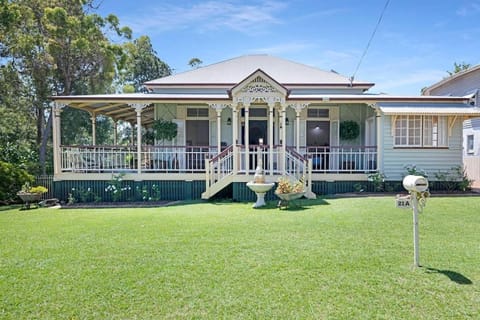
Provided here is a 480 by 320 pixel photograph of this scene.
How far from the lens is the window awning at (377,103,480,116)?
11.5 metres

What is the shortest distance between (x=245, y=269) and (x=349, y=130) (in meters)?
10.6

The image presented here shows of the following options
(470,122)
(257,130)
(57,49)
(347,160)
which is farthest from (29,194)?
(470,122)

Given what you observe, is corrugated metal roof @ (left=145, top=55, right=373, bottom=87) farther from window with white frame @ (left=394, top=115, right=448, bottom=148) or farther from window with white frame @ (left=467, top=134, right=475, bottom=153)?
window with white frame @ (left=467, top=134, right=475, bottom=153)

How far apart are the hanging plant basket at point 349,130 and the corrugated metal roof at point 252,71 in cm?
218

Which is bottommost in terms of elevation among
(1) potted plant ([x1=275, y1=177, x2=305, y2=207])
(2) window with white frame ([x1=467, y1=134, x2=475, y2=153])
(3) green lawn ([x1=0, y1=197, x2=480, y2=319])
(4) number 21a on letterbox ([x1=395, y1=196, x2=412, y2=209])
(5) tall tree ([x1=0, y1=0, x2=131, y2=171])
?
(3) green lawn ([x1=0, y1=197, x2=480, y2=319])

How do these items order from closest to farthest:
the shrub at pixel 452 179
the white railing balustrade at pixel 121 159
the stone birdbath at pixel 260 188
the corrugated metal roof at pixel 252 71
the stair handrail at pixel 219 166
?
the stone birdbath at pixel 260 188 → the stair handrail at pixel 219 166 → the shrub at pixel 452 179 → the white railing balustrade at pixel 121 159 → the corrugated metal roof at pixel 252 71

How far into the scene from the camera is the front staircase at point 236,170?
37.1ft

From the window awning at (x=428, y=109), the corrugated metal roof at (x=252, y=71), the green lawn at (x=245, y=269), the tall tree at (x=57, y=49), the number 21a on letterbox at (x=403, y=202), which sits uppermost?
the tall tree at (x=57, y=49)

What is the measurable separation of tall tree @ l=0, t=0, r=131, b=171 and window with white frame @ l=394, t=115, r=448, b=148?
17226mm

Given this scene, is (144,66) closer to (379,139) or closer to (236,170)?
(236,170)

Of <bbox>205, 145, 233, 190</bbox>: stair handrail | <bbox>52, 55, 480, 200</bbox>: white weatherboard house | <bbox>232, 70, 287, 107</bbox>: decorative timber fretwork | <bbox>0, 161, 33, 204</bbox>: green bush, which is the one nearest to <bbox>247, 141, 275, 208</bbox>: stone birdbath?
<bbox>52, 55, 480, 200</bbox>: white weatherboard house

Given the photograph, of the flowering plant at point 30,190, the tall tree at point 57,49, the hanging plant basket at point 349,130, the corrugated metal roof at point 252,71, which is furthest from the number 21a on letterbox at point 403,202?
the tall tree at point 57,49

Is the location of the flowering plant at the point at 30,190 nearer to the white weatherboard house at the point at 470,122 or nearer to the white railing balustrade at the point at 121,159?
the white railing balustrade at the point at 121,159

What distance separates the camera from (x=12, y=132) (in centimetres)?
2380
